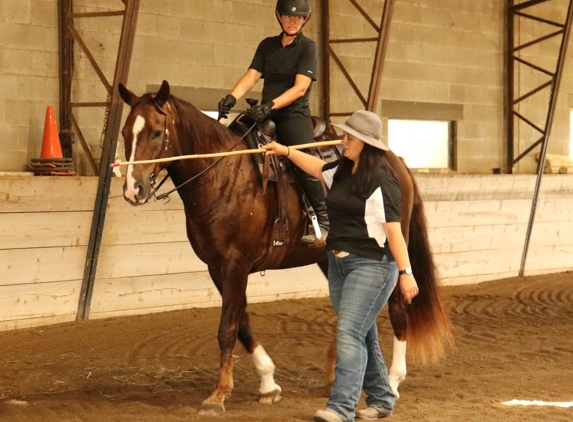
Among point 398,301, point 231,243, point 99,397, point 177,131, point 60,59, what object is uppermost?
point 60,59

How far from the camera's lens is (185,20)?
419 inches

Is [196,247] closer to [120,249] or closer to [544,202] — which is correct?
[120,249]

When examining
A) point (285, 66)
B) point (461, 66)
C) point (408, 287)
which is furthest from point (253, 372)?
point (461, 66)

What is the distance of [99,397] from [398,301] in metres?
1.88

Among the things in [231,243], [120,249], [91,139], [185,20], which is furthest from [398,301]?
[185,20]

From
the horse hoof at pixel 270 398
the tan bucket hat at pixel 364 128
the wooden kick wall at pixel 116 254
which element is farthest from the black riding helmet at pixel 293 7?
the wooden kick wall at pixel 116 254

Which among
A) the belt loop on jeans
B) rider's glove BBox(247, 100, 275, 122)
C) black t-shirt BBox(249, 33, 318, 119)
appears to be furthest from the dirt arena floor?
black t-shirt BBox(249, 33, 318, 119)

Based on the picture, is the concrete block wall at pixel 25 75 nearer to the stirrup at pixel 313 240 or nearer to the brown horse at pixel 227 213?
the brown horse at pixel 227 213

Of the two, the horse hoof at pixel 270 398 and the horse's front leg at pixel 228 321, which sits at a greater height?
the horse's front leg at pixel 228 321

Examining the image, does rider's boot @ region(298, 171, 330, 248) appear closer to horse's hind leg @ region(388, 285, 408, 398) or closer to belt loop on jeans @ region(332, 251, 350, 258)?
horse's hind leg @ region(388, 285, 408, 398)

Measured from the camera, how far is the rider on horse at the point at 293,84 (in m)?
5.74

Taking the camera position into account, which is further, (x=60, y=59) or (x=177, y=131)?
(x=60, y=59)

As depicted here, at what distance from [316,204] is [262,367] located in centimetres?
109

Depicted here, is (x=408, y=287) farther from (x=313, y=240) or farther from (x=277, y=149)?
(x=313, y=240)
